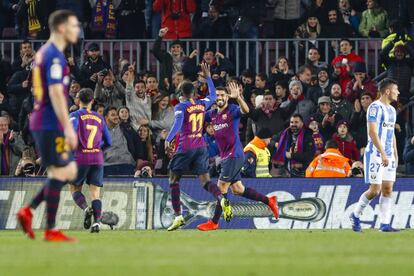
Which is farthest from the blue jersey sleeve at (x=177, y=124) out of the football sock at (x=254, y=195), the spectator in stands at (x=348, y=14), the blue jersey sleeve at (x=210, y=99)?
the spectator in stands at (x=348, y=14)

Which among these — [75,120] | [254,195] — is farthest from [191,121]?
[75,120]

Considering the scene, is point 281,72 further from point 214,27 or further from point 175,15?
point 175,15

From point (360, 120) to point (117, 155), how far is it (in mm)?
4649

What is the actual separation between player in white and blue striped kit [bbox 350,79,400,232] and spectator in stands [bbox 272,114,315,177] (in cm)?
497

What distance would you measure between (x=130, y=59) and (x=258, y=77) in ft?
10.5

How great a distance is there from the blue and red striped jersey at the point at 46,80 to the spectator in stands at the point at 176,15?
12.9m

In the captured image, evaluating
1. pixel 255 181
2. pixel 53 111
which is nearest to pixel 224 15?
pixel 255 181

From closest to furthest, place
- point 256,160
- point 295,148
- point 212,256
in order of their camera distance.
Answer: point 212,256 < point 256,160 < point 295,148

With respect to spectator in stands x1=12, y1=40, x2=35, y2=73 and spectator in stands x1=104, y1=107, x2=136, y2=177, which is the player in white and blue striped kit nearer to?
spectator in stands x1=104, y1=107, x2=136, y2=177

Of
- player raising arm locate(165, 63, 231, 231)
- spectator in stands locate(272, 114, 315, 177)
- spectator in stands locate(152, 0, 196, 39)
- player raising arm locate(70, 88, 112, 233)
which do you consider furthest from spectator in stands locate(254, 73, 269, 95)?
player raising arm locate(70, 88, 112, 233)

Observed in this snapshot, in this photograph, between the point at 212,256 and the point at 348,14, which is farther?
the point at 348,14

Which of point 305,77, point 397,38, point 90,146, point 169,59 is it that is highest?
point 397,38

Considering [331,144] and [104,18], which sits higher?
[104,18]

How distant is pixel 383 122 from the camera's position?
1841 cm
